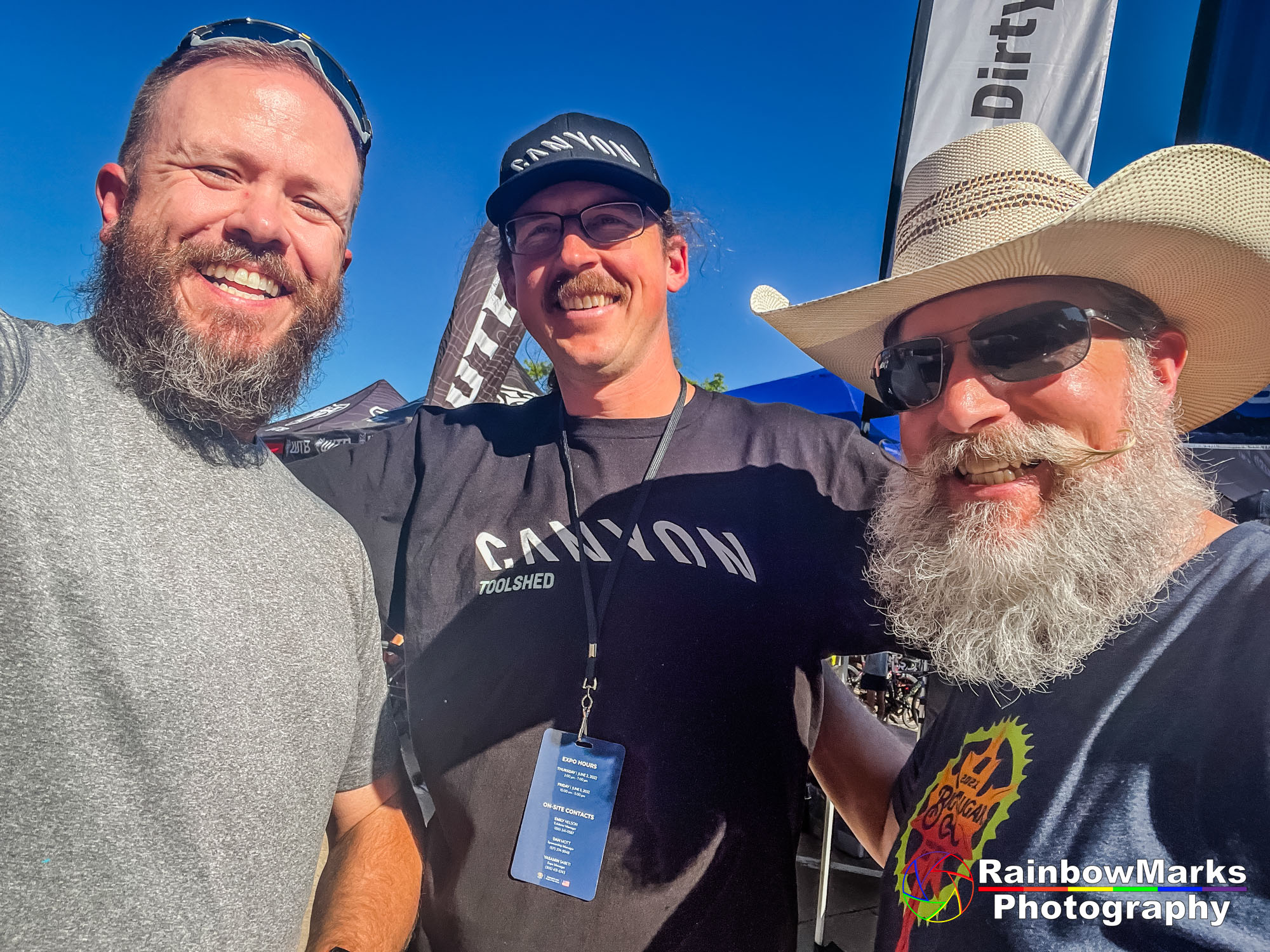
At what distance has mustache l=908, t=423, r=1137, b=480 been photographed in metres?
1.34

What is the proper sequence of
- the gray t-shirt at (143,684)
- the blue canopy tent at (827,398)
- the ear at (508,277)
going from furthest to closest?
the blue canopy tent at (827,398) < the ear at (508,277) < the gray t-shirt at (143,684)

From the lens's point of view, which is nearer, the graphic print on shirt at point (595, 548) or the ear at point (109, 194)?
the ear at point (109, 194)

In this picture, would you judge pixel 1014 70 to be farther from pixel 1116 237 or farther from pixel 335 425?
pixel 335 425

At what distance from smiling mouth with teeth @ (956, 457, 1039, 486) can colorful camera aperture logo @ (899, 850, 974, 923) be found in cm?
77

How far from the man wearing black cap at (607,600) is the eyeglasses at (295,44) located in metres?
0.45

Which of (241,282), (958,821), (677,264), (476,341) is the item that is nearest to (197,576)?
(241,282)

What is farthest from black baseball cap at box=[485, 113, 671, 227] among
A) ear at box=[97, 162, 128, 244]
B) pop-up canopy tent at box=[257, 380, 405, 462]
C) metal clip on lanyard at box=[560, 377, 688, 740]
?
pop-up canopy tent at box=[257, 380, 405, 462]

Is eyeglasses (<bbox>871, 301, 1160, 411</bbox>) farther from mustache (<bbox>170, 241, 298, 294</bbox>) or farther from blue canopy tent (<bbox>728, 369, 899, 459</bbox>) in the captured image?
blue canopy tent (<bbox>728, 369, 899, 459</bbox>)

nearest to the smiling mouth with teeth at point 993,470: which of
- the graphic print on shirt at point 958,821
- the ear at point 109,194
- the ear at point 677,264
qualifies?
the graphic print on shirt at point 958,821

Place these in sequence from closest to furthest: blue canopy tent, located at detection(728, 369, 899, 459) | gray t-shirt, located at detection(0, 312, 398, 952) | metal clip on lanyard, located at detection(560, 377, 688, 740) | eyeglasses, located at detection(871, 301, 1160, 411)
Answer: gray t-shirt, located at detection(0, 312, 398, 952), eyeglasses, located at detection(871, 301, 1160, 411), metal clip on lanyard, located at detection(560, 377, 688, 740), blue canopy tent, located at detection(728, 369, 899, 459)

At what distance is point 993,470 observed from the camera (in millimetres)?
1439

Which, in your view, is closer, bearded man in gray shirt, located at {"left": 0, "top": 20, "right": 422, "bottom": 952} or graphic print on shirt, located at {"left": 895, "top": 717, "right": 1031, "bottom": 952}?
bearded man in gray shirt, located at {"left": 0, "top": 20, "right": 422, "bottom": 952}

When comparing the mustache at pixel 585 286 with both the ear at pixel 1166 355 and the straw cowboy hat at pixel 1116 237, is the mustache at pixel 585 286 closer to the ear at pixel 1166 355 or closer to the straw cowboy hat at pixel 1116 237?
the straw cowboy hat at pixel 1116 237

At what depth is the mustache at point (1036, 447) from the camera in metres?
1.34
